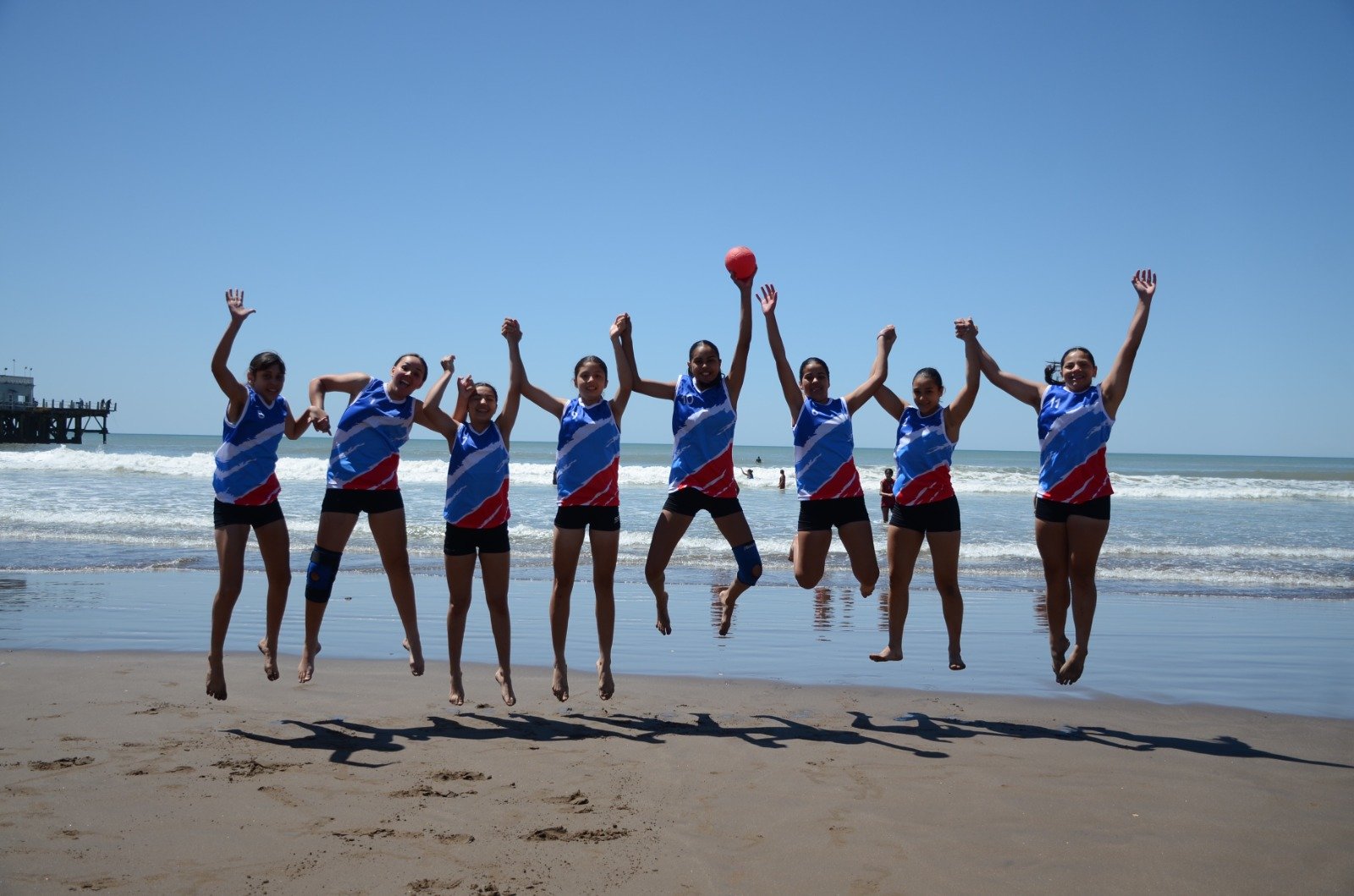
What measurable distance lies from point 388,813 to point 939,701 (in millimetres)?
4270

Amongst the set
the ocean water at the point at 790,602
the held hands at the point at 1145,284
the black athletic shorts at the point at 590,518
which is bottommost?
the ocean water at the point at 790,602

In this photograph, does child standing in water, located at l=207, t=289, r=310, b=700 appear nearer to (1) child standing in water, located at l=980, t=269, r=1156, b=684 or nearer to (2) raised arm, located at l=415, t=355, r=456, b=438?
(2) raised arm, located at l=415, t=355, r=456, b=438

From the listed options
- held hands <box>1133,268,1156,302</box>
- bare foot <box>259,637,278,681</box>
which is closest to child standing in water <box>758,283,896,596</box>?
held hands <box>1133,268,1156,302</box>

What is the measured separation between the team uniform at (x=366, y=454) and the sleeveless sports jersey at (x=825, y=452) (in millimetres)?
2970

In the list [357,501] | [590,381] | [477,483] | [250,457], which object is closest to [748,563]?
[590,381]

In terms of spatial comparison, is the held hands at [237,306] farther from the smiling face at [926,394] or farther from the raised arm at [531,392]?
the smiling face at [926,394]

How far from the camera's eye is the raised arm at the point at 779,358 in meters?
7.23

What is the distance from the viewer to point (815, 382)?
746 centimetres

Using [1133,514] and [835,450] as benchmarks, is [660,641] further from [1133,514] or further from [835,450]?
[1133,514]

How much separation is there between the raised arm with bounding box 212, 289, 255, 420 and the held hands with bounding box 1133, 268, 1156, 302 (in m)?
6.55

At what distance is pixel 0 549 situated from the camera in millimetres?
15758

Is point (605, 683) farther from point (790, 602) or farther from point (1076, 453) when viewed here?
point (790, 602)

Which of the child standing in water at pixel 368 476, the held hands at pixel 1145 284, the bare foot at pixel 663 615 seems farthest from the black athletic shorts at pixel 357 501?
the held hands at pixel 1145 284

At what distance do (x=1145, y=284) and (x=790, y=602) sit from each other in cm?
654
